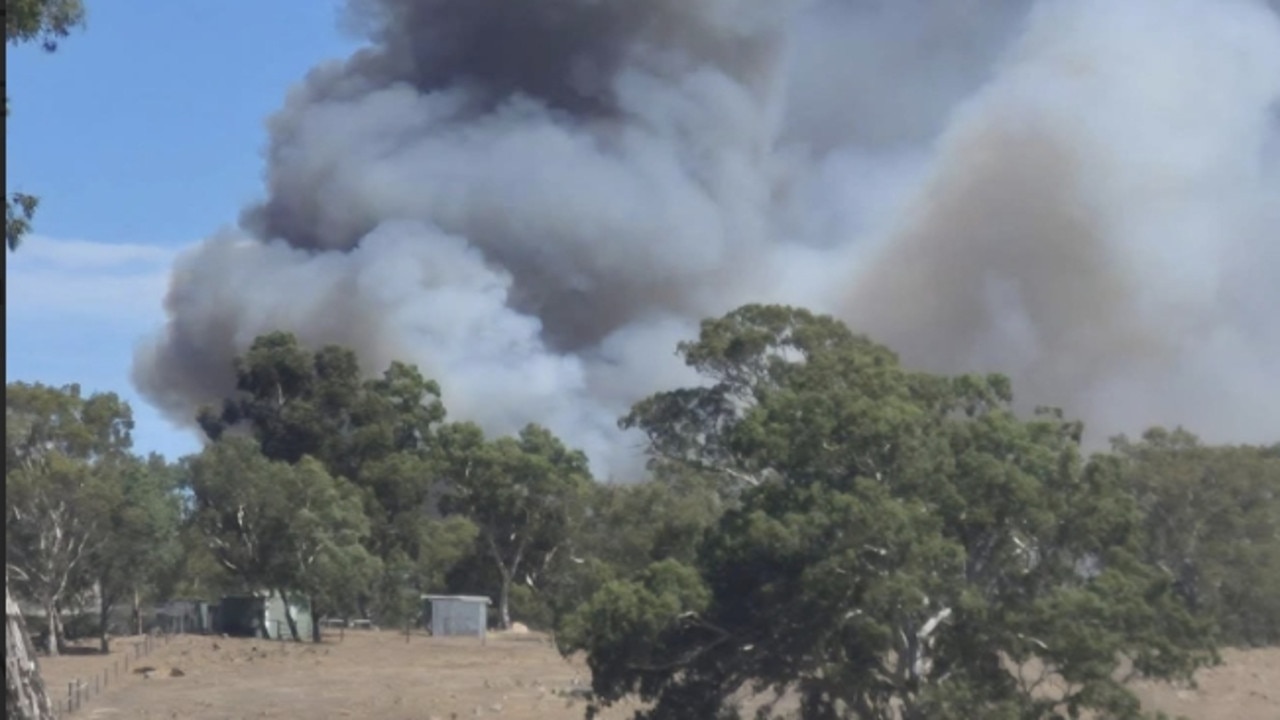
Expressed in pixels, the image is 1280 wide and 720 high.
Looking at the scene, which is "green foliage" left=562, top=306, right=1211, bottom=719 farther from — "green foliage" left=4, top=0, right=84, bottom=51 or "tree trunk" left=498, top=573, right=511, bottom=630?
"tree trunk" left=498, top=573, right=511, bottom=630

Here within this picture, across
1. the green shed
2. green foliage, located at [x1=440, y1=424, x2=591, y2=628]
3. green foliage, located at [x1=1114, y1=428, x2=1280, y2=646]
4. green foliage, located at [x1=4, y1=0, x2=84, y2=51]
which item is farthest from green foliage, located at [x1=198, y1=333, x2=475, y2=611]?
green foliage, located at [x1=4, y1=0, x2=84, y2=51]

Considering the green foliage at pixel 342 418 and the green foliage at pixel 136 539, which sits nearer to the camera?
the green foliage at pixel 136 539

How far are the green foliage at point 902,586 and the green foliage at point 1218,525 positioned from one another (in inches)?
726

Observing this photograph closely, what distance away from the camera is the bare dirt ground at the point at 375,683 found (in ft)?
129

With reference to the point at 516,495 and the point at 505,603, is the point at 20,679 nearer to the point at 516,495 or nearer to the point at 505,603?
the point at 516,495

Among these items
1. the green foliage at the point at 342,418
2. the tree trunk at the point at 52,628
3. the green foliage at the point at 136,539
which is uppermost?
the green foliage at the point at 342,418

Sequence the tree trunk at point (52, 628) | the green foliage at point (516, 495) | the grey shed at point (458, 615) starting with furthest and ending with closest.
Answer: the green foliage at point (516, 495)
the grey shed at point (458, 615)
the tree trunk at point (52, 628)

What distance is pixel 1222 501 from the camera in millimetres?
51250

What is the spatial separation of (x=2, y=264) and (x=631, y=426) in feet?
92.8

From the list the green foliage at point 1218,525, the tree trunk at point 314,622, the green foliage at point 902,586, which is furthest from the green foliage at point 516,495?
the green foliage at point 902,586

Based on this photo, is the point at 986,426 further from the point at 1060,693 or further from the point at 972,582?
the point at 1060,693

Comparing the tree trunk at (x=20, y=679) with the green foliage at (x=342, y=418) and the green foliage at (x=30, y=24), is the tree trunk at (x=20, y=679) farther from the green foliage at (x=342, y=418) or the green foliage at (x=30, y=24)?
the green foliage at (x=342, y=418)

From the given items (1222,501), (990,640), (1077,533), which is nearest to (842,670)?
(990,640)

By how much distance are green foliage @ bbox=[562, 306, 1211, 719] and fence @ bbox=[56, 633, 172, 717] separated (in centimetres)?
1143
